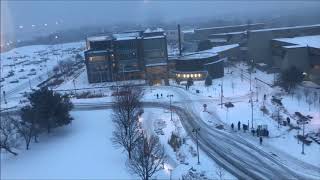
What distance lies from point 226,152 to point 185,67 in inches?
818

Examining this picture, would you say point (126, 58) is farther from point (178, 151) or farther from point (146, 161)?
point (146, 161)

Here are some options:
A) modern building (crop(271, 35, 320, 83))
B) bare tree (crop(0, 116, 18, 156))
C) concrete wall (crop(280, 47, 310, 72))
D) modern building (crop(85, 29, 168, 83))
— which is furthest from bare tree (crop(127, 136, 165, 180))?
modern building (crop(85, 29, 168, 83))

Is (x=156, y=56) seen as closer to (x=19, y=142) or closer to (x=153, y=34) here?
(x=153, y=34)

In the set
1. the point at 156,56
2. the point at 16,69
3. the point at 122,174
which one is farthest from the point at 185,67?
the point at 16,69

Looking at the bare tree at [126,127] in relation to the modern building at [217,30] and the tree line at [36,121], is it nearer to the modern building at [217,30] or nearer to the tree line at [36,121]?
the tree line at [36,121]

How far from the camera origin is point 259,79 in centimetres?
3650

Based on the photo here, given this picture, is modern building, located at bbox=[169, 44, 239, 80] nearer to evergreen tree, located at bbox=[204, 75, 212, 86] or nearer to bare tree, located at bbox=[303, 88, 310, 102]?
evergreen tree, located at bbox=[204, 75, 212, 86]

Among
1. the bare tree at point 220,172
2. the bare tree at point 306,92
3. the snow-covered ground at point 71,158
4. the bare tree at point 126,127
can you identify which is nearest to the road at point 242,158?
the bare tree at point 220,172

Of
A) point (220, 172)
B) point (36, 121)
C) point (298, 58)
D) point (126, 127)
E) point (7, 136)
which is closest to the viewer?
point (220, 172)

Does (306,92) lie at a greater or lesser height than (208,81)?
greater

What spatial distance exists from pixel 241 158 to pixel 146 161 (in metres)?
5.39

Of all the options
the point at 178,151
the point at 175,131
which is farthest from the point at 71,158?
the point at 175,131

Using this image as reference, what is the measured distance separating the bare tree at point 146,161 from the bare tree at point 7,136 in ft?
26.0

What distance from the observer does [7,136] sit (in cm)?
2288
